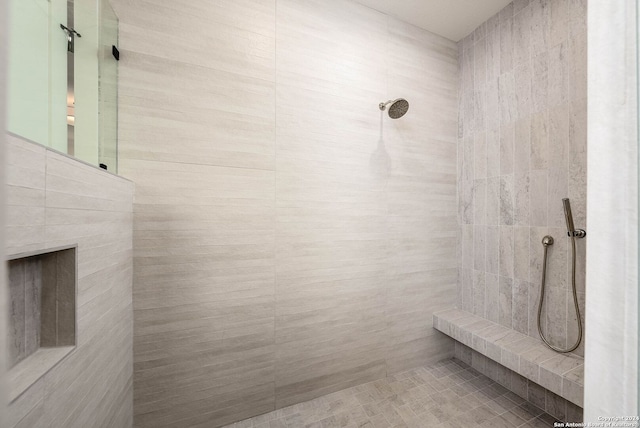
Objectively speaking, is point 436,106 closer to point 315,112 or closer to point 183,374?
point 315,112

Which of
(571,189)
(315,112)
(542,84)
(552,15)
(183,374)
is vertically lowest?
(183,374)

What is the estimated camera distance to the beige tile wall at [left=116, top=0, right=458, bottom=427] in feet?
3.94

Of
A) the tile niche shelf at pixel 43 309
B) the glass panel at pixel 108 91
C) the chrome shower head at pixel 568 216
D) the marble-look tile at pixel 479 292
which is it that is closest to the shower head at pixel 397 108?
the chrome shower head at pixel 568 216

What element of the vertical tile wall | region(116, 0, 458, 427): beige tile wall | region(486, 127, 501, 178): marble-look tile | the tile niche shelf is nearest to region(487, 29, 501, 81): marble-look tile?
the vertical tile wall

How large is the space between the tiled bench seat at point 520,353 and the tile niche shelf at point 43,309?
6.30 feet

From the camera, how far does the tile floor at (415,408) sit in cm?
136

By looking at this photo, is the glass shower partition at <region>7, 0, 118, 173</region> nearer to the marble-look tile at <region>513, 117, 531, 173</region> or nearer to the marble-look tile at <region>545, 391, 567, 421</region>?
the marble-look tile at <region>513, 117, 531, 173</region>

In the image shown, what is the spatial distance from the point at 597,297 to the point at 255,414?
5.27ft

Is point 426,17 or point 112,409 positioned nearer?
point 112,409

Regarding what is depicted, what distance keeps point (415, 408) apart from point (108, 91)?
2198 millimetres

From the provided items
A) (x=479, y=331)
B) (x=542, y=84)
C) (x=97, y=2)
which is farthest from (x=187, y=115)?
(x=479, y=331)

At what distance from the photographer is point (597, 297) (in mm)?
326

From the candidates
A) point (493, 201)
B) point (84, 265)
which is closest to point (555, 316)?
point (493, 201)

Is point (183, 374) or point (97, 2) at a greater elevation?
point (97, 2)
